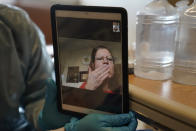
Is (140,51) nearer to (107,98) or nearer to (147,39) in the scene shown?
(147,39)

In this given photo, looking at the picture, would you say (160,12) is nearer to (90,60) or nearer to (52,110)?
(90,60)

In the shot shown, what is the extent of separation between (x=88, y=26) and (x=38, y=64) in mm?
754

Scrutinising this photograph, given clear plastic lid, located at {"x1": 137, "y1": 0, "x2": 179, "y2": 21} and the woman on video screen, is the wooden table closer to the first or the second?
the woman on video screen

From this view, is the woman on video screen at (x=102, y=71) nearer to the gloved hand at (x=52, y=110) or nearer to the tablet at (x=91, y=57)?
the tablet at (x=91, y=57)

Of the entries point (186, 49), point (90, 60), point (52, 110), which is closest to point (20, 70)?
point (52, 110)

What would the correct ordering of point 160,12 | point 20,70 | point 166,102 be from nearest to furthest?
point 166,102, point 160,12, point 20,70

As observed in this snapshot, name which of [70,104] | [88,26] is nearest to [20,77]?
[70,104]

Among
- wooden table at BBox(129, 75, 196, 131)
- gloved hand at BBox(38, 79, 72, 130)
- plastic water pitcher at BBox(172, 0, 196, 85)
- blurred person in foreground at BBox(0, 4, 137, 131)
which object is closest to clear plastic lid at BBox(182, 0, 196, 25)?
plastic water pitcher at BBox(172, 0, 196, 85)

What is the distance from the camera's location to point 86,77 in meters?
0.52

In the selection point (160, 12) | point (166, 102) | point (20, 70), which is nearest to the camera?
point (166, 102)

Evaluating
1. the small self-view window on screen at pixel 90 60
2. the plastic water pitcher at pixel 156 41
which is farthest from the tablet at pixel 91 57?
the plastic water pitcher at pixel 156 41

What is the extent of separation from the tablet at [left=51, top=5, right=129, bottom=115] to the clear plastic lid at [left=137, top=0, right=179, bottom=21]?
0.14 meters

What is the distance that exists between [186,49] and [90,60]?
8.1 inches

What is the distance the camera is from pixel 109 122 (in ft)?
1.66
